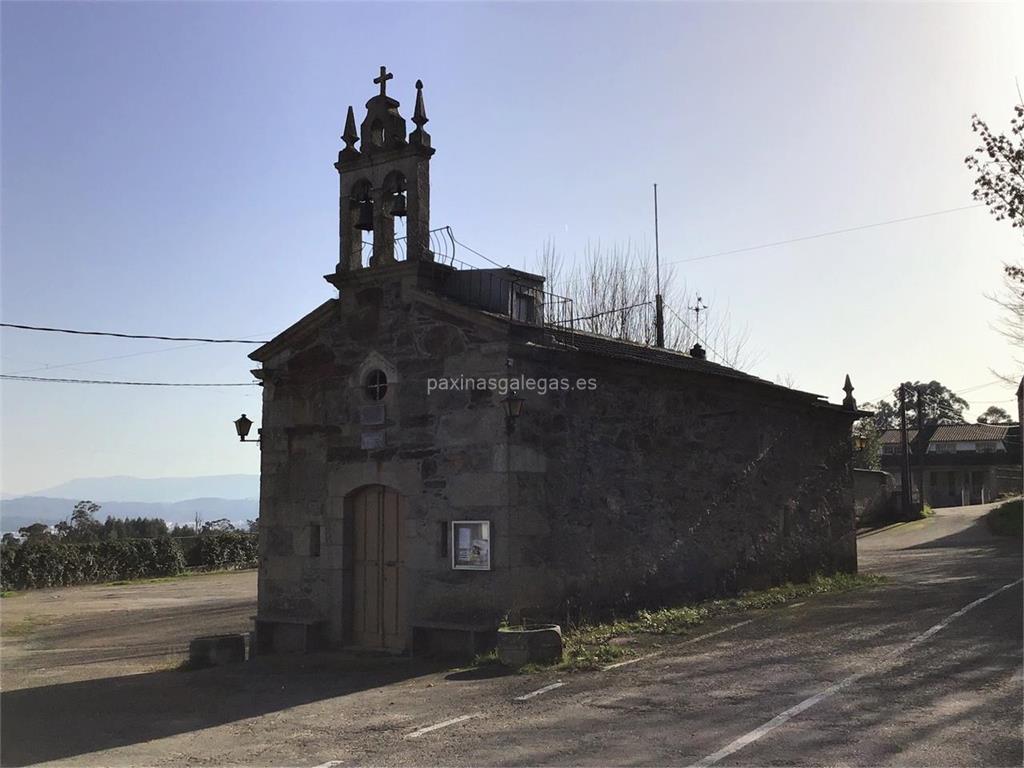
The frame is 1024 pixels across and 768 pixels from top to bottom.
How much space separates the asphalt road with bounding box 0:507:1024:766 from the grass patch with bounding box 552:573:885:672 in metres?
0.42

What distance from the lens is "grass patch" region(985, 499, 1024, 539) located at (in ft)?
97.4

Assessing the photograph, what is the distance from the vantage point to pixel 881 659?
9.35m

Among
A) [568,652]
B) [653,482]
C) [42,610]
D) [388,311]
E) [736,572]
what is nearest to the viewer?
[568,652]

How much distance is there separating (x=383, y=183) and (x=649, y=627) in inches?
279

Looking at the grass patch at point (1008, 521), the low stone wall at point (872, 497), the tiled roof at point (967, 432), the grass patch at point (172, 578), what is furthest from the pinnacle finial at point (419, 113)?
the tiled roof at point (967, 432)

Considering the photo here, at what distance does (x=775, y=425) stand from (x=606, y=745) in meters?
10.6

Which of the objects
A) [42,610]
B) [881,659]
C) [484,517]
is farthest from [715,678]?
[42,610]

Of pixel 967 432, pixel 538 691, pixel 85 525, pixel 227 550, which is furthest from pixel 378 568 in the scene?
pixel 967 432

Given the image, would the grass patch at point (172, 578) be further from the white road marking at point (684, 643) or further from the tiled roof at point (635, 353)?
the white road marking at point (684, 643)

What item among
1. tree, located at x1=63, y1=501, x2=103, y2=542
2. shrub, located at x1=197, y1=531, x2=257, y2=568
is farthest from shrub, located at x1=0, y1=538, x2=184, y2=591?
shrub, located at x1=197, y1=531, x2=257, y2=568

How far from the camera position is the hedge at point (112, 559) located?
2698 centimetres

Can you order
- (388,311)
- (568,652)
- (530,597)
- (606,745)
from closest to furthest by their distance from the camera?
1. (606,745)
2. (568,652)
3. (530,597)
4. (388,311)

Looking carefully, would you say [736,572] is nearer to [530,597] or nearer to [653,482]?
[653,482]

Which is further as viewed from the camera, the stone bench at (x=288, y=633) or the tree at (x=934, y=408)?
the tree at (x=934, y=408)
